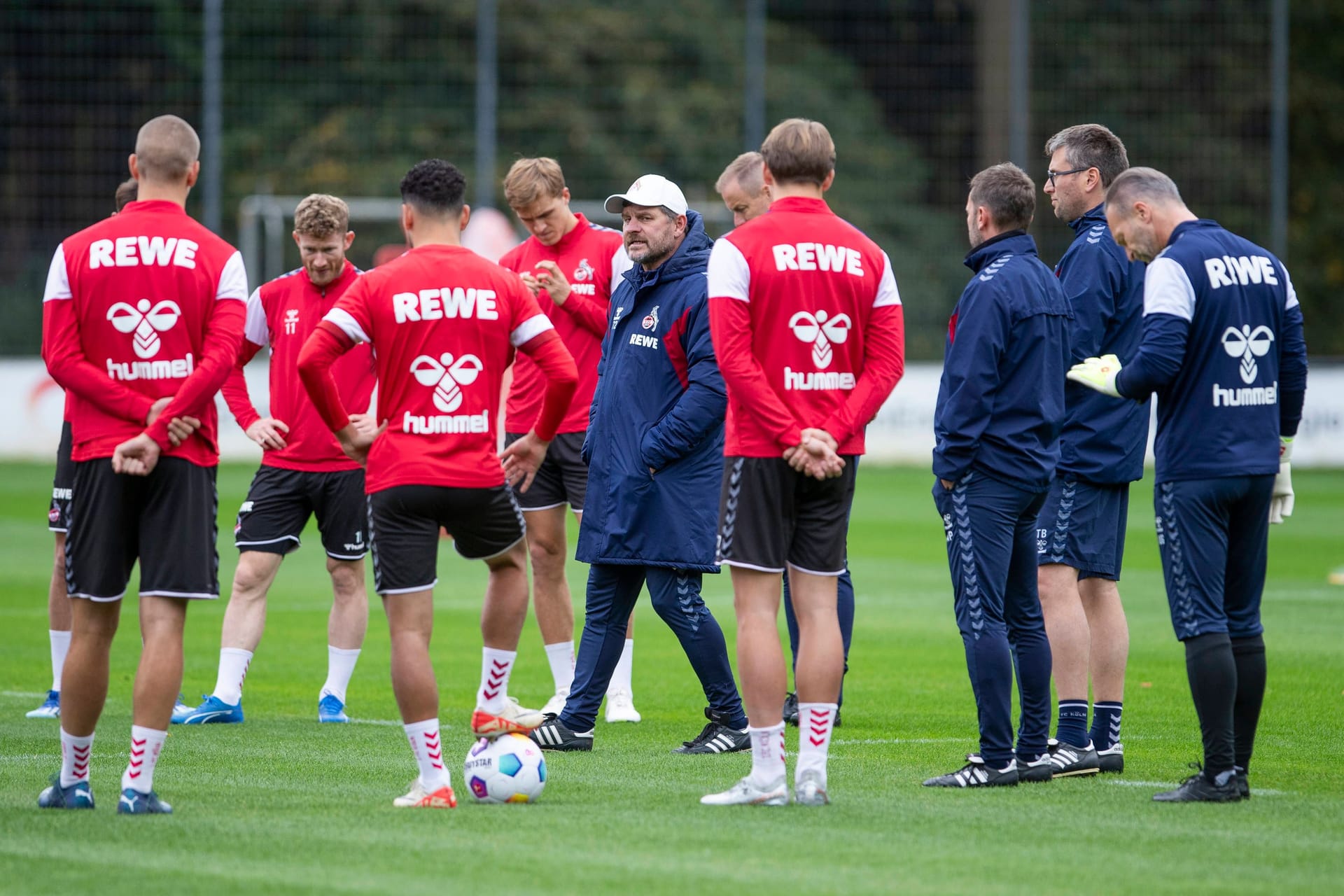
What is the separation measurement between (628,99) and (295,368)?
21.9 metres

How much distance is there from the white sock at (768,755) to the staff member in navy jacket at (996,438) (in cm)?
79

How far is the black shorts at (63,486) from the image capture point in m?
7.85

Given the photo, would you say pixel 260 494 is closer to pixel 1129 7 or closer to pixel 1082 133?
pixel 1082 133

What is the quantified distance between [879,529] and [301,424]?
11558mm

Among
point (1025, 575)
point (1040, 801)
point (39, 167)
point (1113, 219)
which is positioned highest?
point (39, 167)

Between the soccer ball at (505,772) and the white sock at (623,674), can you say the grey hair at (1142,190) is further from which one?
the white sock at (623,674)

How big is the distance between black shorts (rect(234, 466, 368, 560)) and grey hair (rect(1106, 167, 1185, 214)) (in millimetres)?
3812

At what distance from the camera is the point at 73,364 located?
6195mm

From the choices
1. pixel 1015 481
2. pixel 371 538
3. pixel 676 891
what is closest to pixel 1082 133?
pixel 1015 481

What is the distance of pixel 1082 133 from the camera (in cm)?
762

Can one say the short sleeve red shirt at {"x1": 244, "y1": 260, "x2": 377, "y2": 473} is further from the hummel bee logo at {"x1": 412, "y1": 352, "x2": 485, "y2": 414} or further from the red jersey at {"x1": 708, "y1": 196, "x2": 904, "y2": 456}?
the red jersey at {"x1": 708, "y1": 196, "x2": 904, "y2": 456}

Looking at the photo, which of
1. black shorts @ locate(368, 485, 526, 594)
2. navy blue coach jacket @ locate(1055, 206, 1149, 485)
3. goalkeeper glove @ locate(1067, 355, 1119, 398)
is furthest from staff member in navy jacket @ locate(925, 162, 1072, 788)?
black shorts @ locate(368, 485, 526, 594)

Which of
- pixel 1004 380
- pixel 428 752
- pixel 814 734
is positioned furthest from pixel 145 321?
pixel 1004 380

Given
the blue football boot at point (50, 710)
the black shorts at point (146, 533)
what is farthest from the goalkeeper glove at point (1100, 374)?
the blue football boot at point (50, 710)
